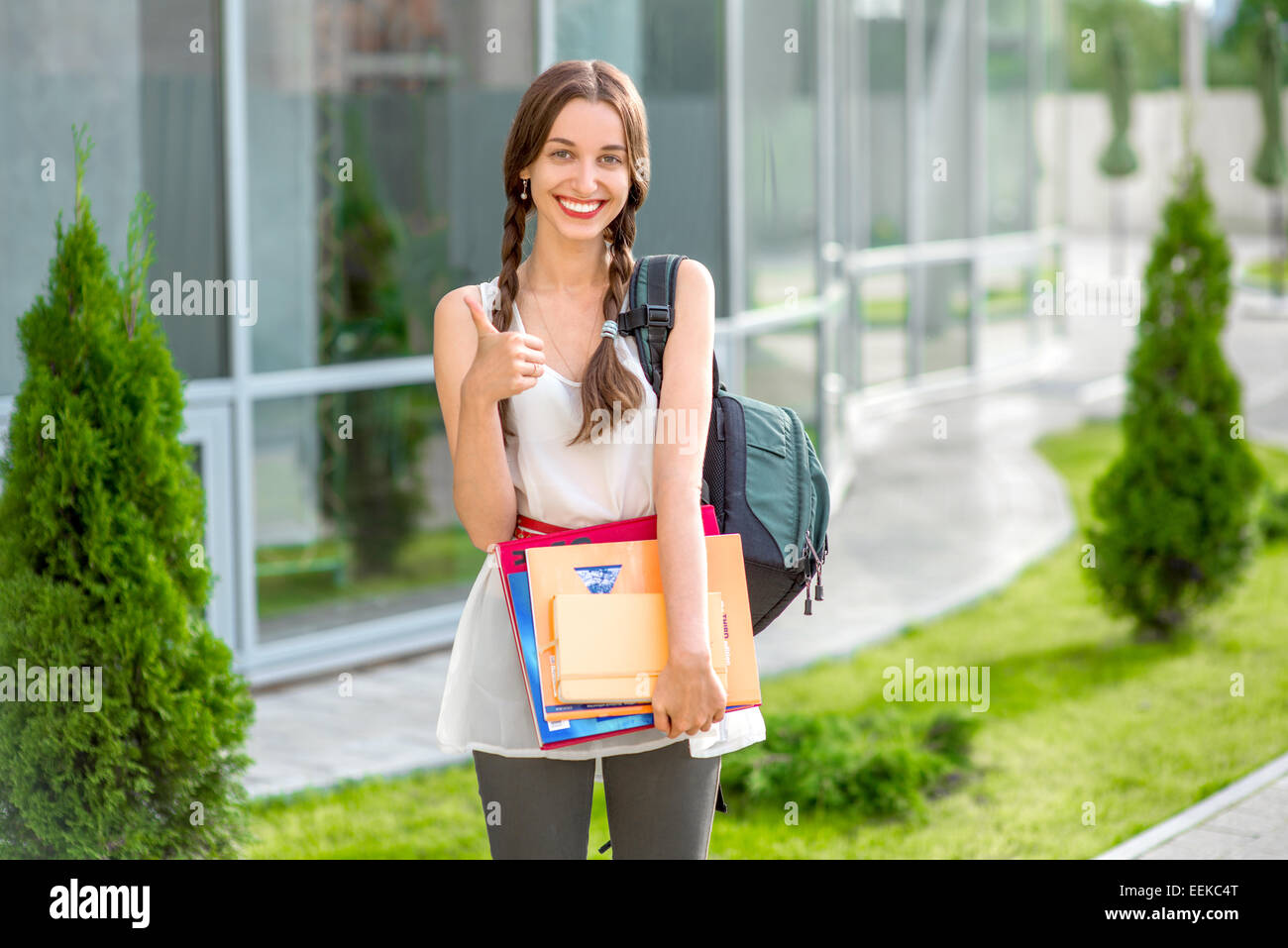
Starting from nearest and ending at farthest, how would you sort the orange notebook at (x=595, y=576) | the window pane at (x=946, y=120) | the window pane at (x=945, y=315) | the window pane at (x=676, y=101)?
the orange notebook at (x=595, y=576), the window pane at (x=676, y=101), the window pane at (x=946, y=120), the window pane at (x=945, y=315)

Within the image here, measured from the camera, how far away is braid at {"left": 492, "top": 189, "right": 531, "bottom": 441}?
2.54 m

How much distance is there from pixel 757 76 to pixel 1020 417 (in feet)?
23.4

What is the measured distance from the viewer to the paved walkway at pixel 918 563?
5.37 m

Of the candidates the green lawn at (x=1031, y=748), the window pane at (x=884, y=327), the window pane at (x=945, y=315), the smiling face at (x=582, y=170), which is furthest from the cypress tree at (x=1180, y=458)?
the window pane at (x=945, y=315)

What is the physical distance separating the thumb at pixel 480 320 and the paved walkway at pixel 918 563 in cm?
318

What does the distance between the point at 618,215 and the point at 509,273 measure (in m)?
0.23

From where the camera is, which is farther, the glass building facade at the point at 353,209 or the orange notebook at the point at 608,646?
the glass building facade at the point at 353,209

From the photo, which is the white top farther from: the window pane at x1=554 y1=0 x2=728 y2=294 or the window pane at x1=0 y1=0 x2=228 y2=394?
the window pane at x1=554 y1=0 x2=728 y2=294

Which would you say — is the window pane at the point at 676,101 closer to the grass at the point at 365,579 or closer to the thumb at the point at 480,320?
the grass at the point at 365,579

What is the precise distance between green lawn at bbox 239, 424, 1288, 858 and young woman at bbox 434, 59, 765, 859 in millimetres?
1738

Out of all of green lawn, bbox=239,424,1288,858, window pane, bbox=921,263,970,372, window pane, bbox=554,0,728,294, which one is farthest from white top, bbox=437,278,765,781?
A: window pane, bbox=921,263,970,372

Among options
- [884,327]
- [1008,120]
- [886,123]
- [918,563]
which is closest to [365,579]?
[918,563]

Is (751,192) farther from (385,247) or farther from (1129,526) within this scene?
(1129,526)
